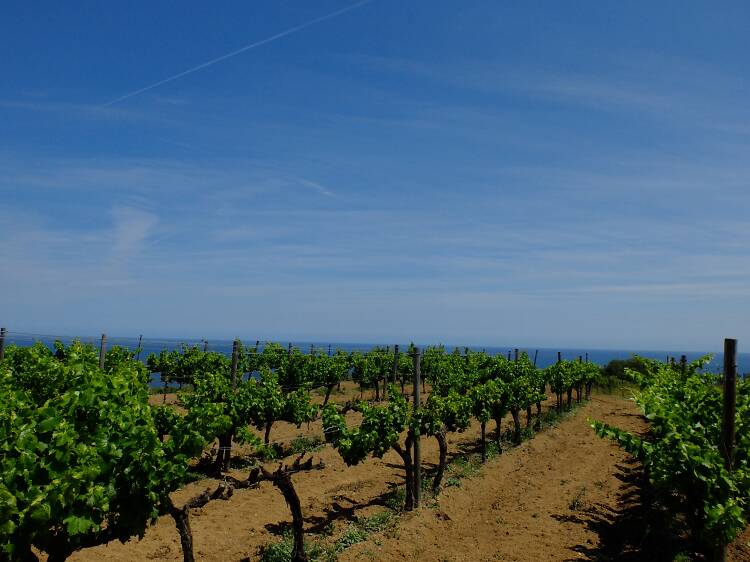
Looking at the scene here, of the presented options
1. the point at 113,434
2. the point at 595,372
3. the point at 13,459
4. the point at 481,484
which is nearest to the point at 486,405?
the point at 481,484

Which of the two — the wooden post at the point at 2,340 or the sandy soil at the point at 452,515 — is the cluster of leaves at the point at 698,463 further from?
the wooden post at the point at 2,340

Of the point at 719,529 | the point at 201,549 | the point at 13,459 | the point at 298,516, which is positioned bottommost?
the point at 201,549

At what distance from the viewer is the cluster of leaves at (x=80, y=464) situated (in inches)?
209

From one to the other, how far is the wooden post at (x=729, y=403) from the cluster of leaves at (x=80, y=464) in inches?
312

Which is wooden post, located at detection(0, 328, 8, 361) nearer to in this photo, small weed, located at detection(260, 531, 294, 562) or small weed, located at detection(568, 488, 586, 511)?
small weed, located at detection(260, 531, 294, 562)

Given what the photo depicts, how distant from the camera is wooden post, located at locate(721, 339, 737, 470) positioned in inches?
320

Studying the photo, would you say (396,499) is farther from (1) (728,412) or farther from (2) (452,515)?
(1) (728,412)

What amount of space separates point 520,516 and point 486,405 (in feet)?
18.5

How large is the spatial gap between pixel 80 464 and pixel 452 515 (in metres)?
9.67

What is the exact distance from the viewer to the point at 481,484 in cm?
1585

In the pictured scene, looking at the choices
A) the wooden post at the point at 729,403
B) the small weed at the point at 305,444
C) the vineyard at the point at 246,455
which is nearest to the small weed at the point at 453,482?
the vineyard at the point at 246,455

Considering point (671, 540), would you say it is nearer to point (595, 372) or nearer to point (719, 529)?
point (719, 529)

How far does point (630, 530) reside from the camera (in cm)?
1262

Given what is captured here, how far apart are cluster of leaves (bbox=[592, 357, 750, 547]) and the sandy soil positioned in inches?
142
